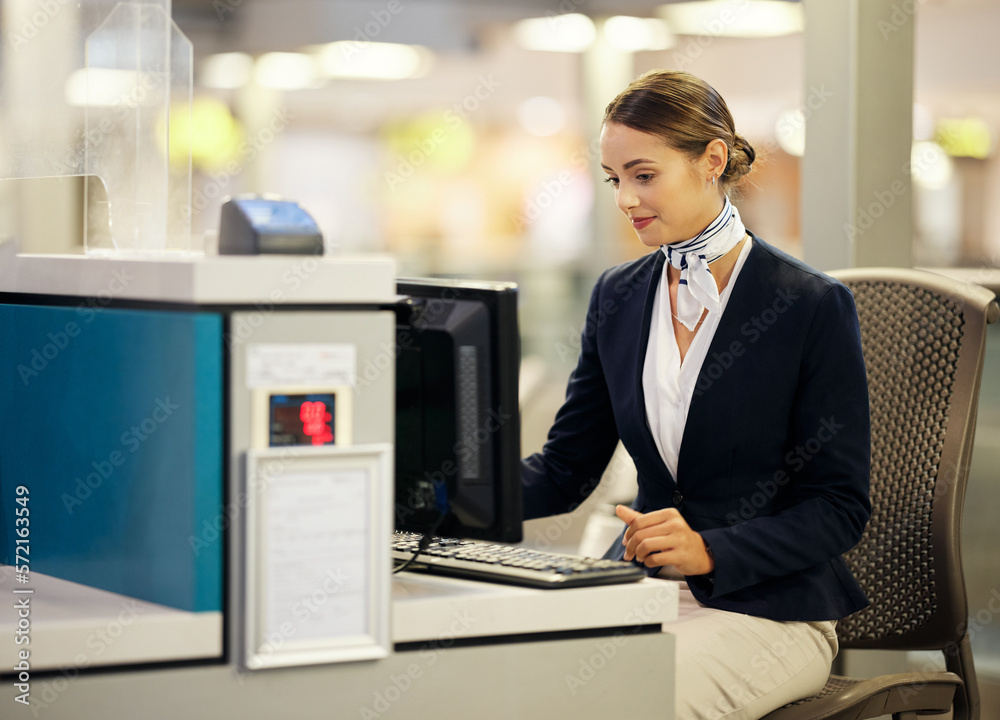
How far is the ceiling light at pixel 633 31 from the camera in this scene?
8.52m

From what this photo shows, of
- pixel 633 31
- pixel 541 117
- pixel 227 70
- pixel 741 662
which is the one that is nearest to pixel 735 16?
pixel 633 31

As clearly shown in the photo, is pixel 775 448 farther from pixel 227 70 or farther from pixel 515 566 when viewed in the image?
pixel 227 70

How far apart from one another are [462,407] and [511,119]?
37.1 feet

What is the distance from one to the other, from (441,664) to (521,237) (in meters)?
11.4

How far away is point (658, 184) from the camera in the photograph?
187 centimetres

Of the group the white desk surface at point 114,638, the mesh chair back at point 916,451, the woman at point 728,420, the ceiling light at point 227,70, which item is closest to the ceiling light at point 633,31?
the ceiling light at point 227,70

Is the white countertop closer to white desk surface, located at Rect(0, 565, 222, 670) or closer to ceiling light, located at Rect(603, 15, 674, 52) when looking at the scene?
white desk surface, located at Rect(0, 565, 222, 670)

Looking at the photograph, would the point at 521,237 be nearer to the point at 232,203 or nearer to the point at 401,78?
the point at 401,78

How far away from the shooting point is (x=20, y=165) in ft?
6.06

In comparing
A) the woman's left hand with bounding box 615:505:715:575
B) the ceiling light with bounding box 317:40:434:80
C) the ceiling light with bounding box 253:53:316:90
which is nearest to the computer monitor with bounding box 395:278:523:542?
the woman's left hand with bounding box 615:505:715:575

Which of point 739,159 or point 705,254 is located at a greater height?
point 739,159

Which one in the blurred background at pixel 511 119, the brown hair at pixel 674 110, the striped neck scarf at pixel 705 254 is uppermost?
the blurred background at pixel 511 119

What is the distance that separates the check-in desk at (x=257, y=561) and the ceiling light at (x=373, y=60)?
31.1ft

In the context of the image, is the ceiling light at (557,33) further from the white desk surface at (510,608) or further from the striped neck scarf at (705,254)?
the white desk surface at (510,608)
